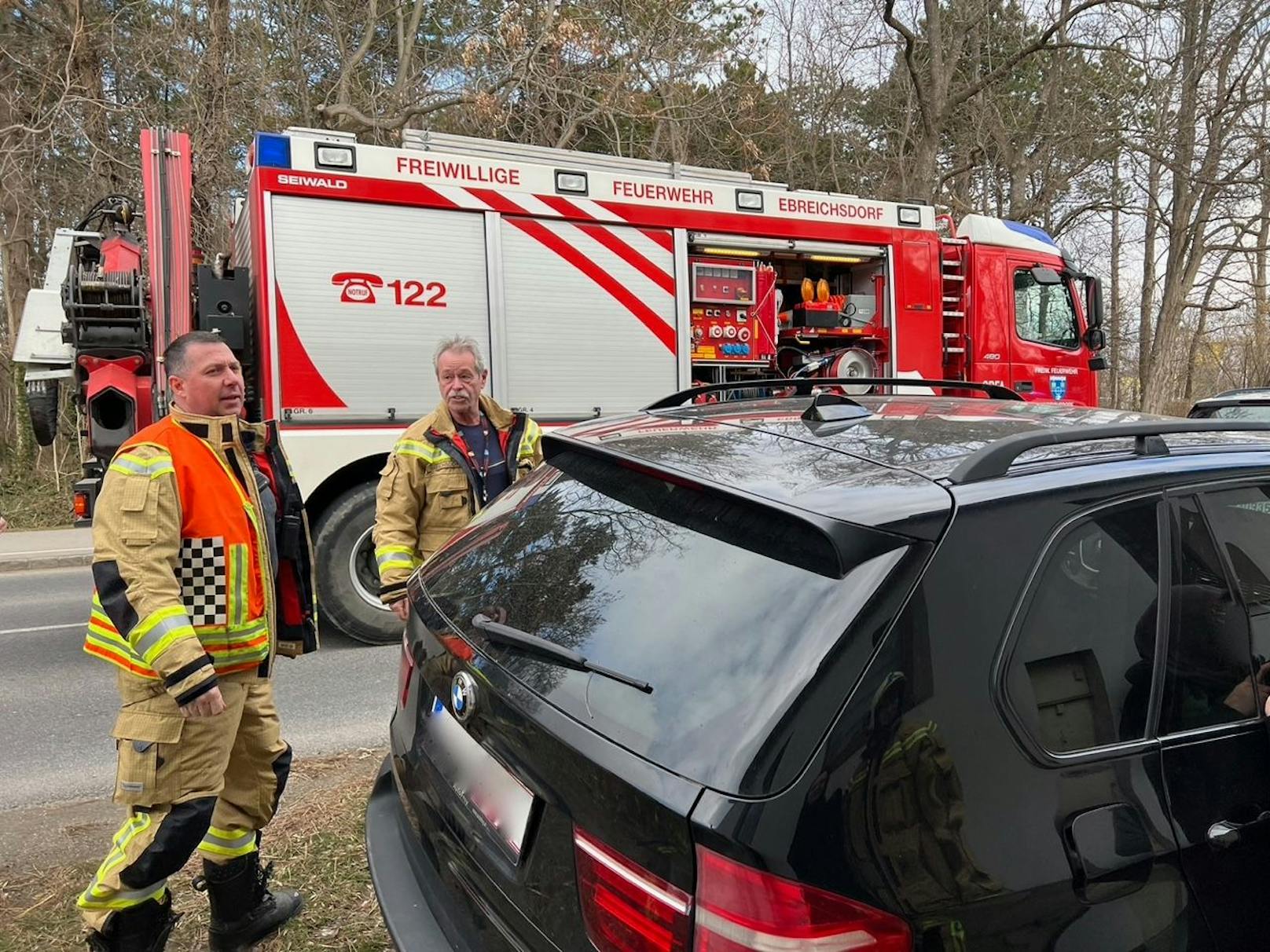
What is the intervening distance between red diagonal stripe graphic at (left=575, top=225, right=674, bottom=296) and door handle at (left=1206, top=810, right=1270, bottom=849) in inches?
227

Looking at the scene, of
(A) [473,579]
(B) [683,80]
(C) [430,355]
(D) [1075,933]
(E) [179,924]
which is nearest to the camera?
(D) [1075,933]

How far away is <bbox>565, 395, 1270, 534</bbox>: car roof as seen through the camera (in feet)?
4.72

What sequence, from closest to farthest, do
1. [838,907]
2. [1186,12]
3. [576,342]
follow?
[838,907] < [576,342] < [1186,12]

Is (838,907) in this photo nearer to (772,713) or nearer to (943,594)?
(772,713)

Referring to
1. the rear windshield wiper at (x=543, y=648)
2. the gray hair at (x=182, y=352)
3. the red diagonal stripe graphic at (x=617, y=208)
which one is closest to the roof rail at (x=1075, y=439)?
the rear windshield wiper at (x=543, y=648)

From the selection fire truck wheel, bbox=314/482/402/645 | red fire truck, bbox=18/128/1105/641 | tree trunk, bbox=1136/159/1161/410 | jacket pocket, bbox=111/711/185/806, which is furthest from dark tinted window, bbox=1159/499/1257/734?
tree trunk, bbox=1136/159/1161/410

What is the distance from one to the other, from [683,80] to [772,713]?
1407 centimetres

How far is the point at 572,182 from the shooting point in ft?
21.3

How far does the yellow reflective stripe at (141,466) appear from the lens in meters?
2.19

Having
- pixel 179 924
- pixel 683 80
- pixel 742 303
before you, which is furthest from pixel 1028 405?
pixel 683 80

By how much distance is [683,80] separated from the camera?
13719mm

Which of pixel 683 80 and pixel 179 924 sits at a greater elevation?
pixel 683 80

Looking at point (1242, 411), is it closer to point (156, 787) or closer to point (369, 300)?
point (369, 300)

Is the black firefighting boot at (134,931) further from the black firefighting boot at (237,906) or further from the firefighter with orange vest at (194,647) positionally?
the black firefighting boot at (237,906)
